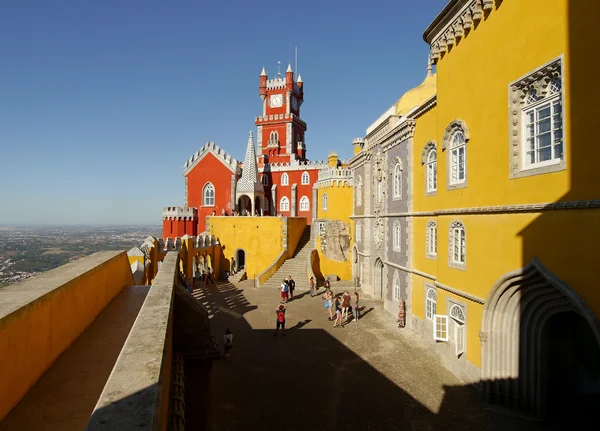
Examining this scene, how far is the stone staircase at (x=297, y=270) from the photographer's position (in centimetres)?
2498

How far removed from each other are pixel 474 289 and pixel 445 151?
14.7 ft

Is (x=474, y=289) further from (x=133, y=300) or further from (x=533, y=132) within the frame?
(x=133, y=300)

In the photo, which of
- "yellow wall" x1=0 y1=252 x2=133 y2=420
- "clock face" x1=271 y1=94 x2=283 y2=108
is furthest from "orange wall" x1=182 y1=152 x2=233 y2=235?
"yellow wall" x1=0 y1=252 x2=133 y2=420

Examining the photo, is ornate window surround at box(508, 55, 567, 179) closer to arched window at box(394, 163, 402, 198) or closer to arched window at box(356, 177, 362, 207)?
arched window at box(394, 163, 402, 198)

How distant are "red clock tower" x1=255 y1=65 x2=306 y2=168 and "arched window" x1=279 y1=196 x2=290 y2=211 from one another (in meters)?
A: 5.56

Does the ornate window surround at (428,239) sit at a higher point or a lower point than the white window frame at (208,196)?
lower

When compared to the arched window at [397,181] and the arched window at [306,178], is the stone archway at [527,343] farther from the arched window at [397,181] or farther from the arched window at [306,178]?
the arched window at [306,178]

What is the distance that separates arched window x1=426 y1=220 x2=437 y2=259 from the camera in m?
14.3

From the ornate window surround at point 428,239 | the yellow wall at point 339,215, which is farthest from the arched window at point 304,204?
the ornate window surround at point 428,239

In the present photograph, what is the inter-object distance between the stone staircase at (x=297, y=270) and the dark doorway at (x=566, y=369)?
1559 centimetres

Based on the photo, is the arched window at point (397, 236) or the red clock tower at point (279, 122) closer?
the arched window at point (397, 236)

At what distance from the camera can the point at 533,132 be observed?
8836 mm

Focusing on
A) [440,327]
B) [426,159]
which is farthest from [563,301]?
[426,159]

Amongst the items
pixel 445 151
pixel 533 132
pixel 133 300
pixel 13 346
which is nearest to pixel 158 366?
pixel 13 346
